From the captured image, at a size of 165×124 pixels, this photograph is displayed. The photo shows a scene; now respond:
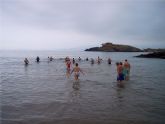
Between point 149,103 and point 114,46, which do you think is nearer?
point 149,103

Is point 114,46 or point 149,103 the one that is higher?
point 114,46

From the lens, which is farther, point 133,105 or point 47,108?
point 133,105

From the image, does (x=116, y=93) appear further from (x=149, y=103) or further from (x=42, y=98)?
(x=42, y=98)

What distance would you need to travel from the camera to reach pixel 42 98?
14.1 meters

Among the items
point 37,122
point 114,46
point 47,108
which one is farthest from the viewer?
point 114,46

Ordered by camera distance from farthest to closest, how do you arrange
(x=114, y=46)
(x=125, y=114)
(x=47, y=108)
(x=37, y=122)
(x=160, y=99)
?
(x=114, y=46) → (x=160, y=99) → (x=47, y=108) → (x=125, y=114) → (x=37, y=122)

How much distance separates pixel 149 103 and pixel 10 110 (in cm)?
794

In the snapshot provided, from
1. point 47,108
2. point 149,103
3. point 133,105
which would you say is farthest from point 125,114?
point 47,108

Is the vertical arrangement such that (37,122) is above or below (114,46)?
below

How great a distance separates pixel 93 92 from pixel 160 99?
15.3 ft

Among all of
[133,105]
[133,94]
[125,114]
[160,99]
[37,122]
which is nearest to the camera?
[37,122]

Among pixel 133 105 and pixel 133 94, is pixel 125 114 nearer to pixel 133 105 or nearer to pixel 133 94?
pixel 133 105

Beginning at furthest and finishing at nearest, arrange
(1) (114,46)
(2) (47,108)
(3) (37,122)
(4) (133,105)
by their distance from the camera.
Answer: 1. (1) (114,46)
2. (4) (133,105)
3. (2) (47,108)
4. (3) (37,122)

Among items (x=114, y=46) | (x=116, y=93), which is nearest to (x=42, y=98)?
(x=116, y=93)
